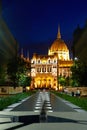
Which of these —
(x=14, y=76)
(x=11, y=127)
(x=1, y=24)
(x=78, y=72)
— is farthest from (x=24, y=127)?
(x=1, y=24)

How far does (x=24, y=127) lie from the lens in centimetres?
1641

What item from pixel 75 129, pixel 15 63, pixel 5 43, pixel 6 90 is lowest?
pixel 75 129

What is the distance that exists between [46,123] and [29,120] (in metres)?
1.23

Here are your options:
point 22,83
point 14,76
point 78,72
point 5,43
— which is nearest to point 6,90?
point 78,72

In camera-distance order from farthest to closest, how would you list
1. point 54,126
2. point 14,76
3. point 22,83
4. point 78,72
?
point 22,83
point 14,76
point 78,72
point 54,126

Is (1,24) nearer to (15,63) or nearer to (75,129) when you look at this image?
(15,63)

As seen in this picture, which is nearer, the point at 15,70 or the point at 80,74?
the point at 80,74

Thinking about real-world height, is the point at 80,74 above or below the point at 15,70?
below

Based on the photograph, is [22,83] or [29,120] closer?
[29,120]

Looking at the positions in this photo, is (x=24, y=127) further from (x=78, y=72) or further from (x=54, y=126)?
(x=78, y=72)

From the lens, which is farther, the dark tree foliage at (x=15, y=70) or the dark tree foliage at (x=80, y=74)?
the dark tree foliage at (x=15, y=70)

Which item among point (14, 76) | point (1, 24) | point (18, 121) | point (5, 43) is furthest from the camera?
point (5, 43)

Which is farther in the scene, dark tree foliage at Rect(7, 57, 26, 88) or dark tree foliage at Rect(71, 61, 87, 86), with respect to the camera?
dark tree foliage at Rect(7, 57, 26, 88)

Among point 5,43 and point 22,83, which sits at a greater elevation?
point 5,43
